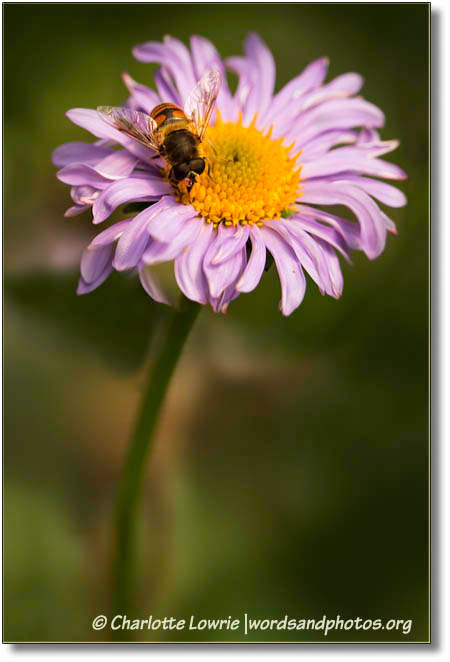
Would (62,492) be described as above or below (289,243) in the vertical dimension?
below

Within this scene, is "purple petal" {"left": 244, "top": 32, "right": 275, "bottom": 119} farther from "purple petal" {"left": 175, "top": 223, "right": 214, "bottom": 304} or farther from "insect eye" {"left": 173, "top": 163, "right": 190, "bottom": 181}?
"purple petal" {"left": 175, "top": 223, "right": 214, "bottom": 304}

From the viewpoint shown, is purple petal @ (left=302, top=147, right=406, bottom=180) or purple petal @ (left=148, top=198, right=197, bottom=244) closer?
purple petal @ (left=148, top=198, right=197, bottom=244)

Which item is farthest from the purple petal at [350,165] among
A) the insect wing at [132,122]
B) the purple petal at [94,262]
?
the purple petal at [94,262]

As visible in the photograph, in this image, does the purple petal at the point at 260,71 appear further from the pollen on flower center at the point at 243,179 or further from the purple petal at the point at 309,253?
the purple petal at the point at 309,253

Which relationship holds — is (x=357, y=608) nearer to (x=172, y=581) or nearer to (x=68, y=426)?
(x=172, y=581)

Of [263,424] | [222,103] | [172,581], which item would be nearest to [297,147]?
[222,103]

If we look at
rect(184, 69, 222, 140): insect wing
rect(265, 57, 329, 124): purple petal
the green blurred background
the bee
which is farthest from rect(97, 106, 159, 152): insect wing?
the green blurred background

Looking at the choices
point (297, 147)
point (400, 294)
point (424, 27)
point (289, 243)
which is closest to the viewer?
point (289, 243)
